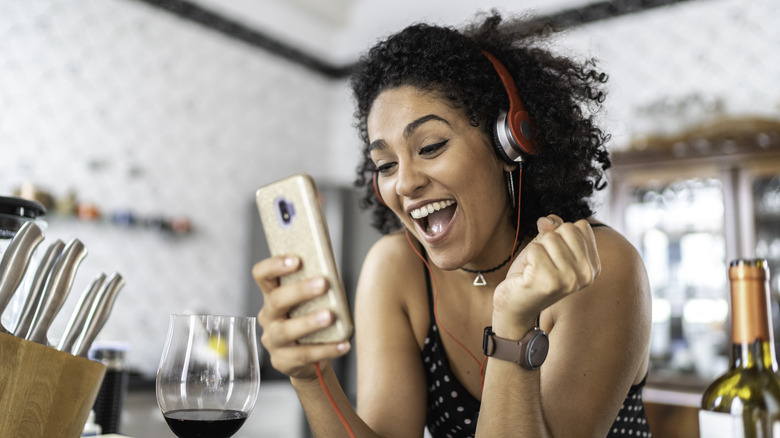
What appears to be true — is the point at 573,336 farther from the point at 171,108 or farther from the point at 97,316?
the point at 171,108

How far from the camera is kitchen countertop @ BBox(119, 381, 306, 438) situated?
2676mm

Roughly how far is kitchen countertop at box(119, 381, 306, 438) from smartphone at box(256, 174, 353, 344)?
7.33ft

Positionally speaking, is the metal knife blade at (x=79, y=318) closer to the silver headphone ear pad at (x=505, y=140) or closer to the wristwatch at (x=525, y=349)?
the wristwatch at (x=525, y=349)

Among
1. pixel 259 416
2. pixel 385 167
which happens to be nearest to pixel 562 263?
pixel 385 167

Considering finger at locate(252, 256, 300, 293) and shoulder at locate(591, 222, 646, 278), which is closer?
finger at locate(252, 256, 300, 293)

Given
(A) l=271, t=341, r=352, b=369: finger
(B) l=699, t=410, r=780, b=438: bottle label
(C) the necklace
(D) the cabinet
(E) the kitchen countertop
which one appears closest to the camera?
(B) l=699, t=410, r=780, b=438: bottle label

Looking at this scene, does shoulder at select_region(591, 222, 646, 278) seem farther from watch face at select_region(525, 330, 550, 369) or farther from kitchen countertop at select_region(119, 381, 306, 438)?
kitchen countertop at select_region(119, 381, 306, 438)

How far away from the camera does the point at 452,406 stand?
1.23m

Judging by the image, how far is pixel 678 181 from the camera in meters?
3.04

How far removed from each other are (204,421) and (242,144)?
3.49 meters

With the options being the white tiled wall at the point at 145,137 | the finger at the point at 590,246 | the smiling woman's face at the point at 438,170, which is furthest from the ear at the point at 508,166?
the white tiled wall at the point at 145,137

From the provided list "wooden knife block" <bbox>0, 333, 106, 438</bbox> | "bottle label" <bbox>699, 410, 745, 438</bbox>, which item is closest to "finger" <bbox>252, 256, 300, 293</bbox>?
"wooden knife block" <bbox>0, 333, 106, 438</bbox>

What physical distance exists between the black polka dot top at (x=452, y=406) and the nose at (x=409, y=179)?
0.35m

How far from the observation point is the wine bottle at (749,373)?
0.55 meters
